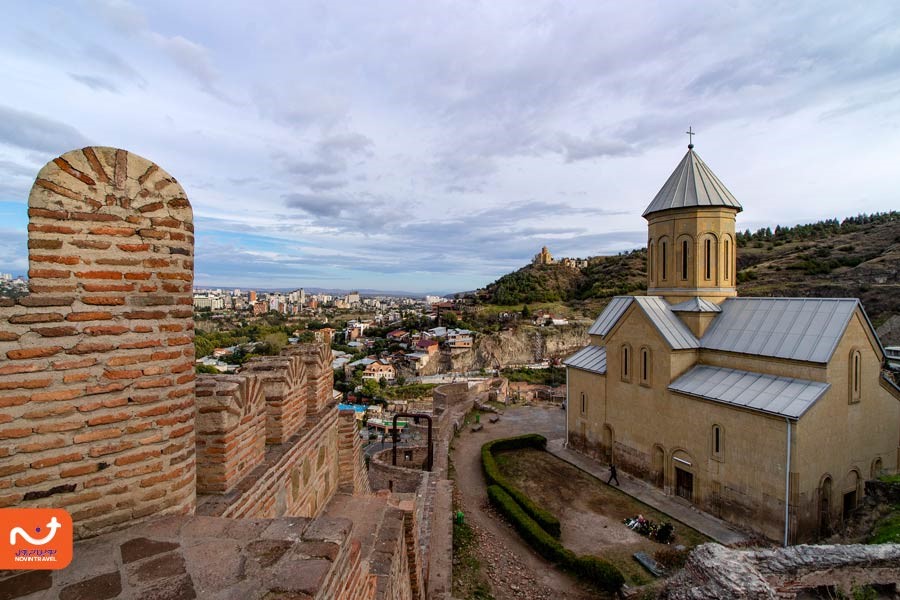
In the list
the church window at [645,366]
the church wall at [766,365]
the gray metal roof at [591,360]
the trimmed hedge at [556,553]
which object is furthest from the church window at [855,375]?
the trimmed hedge at [556,553]

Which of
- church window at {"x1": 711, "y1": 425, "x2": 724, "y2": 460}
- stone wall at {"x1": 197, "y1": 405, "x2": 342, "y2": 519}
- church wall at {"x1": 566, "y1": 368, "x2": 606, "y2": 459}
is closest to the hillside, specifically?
church wall at {"x1": 566, "y1": 368, "x2": 606, "y2": 459}

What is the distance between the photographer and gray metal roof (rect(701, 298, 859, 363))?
30.9ft

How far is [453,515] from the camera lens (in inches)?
415

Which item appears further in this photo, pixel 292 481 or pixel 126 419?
pixel 292 481

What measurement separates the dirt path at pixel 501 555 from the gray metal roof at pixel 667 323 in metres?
6.48

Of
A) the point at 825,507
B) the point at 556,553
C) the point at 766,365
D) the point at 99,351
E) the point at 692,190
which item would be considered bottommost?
the point at 556,553

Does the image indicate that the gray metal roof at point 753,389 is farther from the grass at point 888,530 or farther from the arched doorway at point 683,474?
the grass at point 888,530

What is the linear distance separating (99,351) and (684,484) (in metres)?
12.9

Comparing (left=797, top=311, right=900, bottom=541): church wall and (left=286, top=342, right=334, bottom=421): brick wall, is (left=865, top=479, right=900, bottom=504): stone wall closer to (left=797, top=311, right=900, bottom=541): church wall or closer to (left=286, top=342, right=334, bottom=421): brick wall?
(left=797, top=311, right=900, bottom=541): church wall

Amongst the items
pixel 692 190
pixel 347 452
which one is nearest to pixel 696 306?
pixel 692 190

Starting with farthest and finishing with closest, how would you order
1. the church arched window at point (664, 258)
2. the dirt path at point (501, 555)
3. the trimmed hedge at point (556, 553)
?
the church arched window at point (664, 258) < the dirt path at point (501, 555) < the trimmed hedge at point (556, 553)

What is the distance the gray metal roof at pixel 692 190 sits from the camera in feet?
41.8

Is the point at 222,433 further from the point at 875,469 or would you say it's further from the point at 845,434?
the point at 875,469

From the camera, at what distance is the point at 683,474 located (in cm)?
1116
